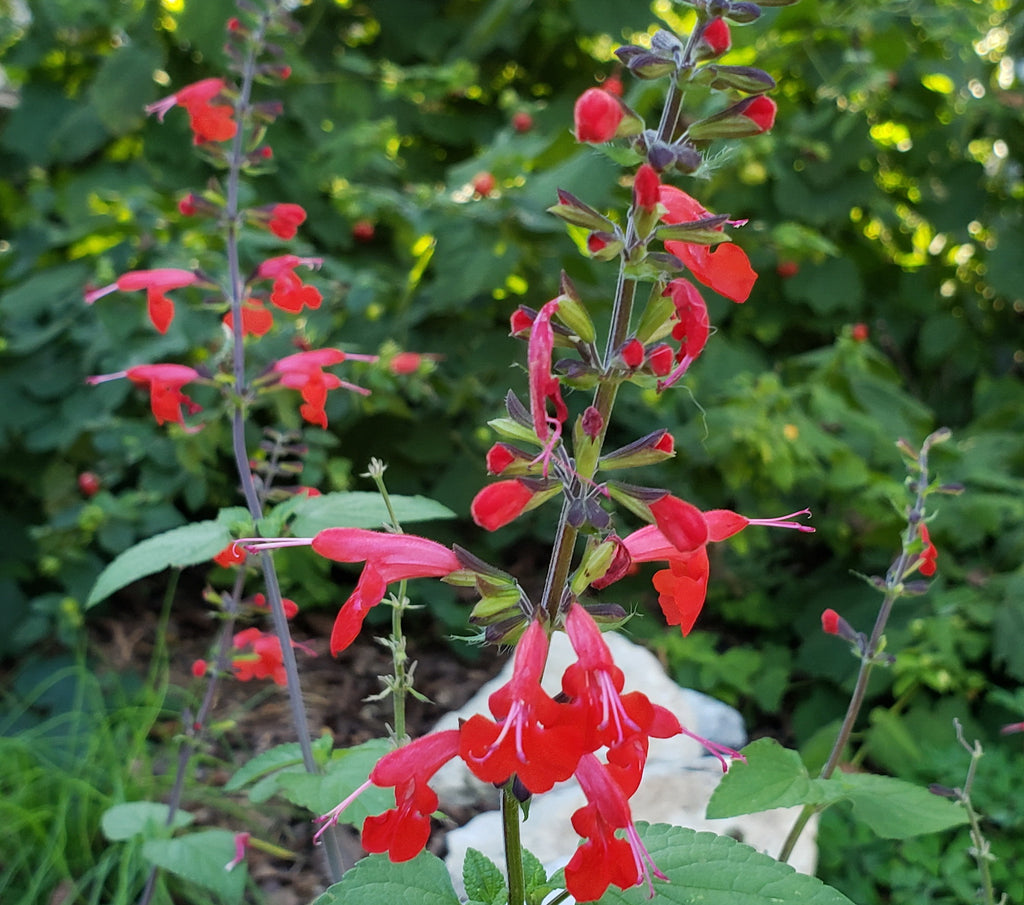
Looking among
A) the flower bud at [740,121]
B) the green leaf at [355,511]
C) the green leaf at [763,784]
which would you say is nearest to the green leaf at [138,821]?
the green leaf at [355,511]

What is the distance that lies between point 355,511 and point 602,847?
57cm

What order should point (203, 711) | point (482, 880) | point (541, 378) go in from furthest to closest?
1. point (203, 711)
2. point (482, 880)
3. point (541, 378)

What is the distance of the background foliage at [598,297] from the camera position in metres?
2.34

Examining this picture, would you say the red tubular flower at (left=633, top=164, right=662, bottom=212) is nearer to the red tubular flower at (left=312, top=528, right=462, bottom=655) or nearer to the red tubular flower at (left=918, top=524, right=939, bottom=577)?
the red tubular flower at (left=312, top=528, right=462, bottom=655)

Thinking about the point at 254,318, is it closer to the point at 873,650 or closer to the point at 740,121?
the point at 740,121

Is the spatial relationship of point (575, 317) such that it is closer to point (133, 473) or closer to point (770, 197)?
point (133, 473)

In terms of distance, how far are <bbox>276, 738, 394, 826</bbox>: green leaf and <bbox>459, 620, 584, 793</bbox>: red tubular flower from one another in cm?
44

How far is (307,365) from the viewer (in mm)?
1346

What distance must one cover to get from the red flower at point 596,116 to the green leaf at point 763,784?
74cm

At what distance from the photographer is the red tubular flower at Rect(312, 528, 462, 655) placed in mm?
779

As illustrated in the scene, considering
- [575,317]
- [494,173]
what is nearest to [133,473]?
[494,173]

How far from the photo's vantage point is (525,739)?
0.66 metres

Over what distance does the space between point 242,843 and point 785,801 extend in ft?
2.70

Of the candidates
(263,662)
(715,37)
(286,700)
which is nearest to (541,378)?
(715,37)
